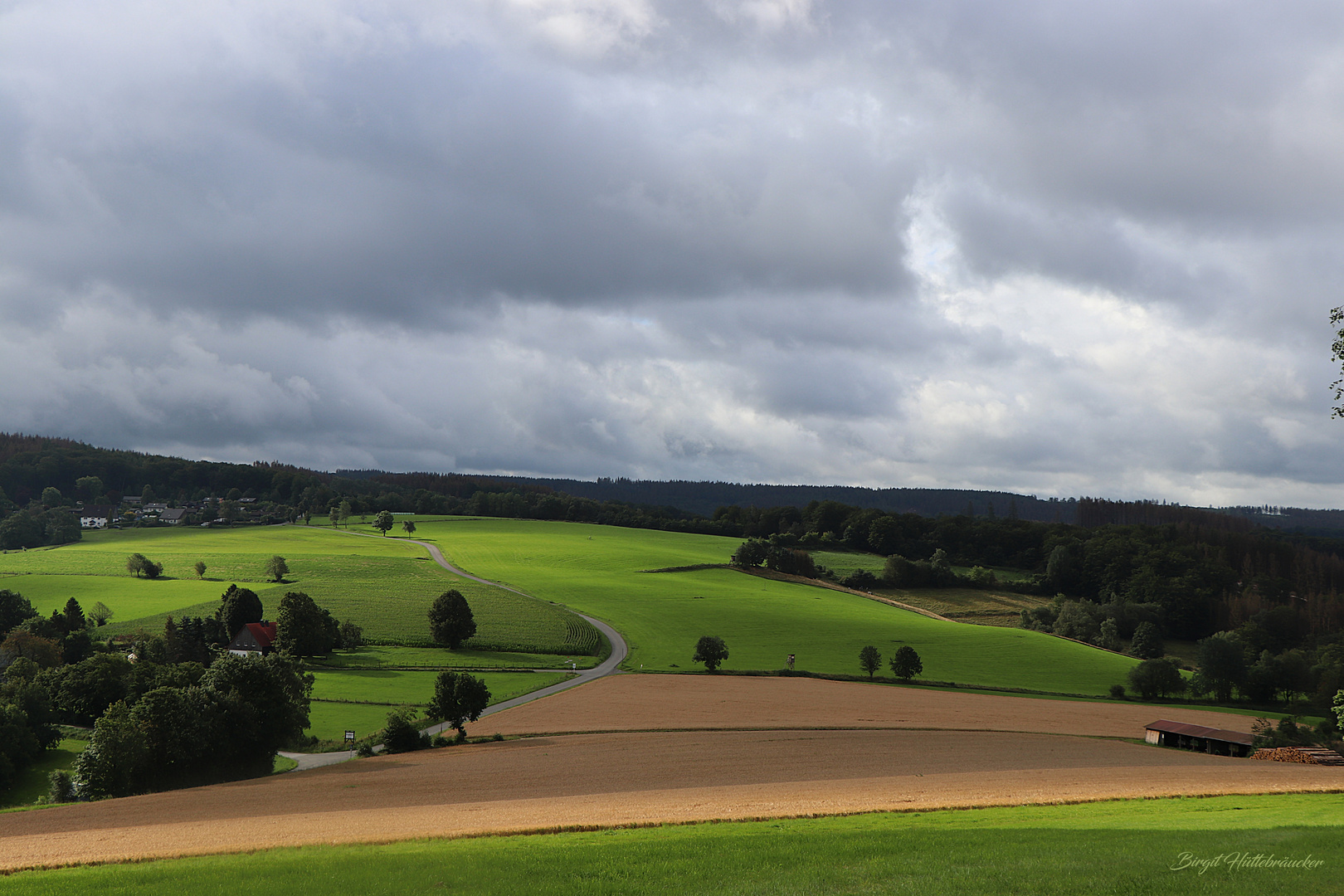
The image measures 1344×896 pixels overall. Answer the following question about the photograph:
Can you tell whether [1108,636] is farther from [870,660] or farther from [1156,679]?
[870,660]

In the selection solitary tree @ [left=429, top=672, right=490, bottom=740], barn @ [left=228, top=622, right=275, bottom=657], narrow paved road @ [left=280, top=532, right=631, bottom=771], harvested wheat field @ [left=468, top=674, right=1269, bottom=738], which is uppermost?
solitary tree @ [left=429, top=672, right=490, bottom=740]

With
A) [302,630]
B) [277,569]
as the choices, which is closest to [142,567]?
[277,569]

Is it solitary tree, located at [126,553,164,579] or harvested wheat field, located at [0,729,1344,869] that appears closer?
harvested wheat field, located at [0,729,1344,869]

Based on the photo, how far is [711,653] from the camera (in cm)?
7412

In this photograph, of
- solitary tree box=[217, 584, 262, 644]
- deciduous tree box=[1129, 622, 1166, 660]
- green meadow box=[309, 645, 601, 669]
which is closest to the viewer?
green meadow box=[309, 645, 601, 669]

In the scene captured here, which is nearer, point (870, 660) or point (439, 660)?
point (870, 660)

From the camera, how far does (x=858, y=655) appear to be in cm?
8138

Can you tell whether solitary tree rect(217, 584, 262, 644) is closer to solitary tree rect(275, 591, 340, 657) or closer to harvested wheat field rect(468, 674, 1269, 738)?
solitary tree rect(275, 591, 340, 657)

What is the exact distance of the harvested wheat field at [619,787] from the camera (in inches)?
941

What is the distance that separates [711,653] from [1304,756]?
1707 inches

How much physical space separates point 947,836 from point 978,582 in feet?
398

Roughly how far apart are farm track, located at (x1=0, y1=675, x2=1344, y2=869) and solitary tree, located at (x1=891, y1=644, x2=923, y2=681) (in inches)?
568

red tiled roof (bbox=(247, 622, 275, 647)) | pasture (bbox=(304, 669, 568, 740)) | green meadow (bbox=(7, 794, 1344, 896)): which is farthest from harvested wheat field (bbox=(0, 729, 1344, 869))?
red tiled roof (bbox=(247, 622, 275, 647))

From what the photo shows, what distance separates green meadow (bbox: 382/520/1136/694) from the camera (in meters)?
77.7
